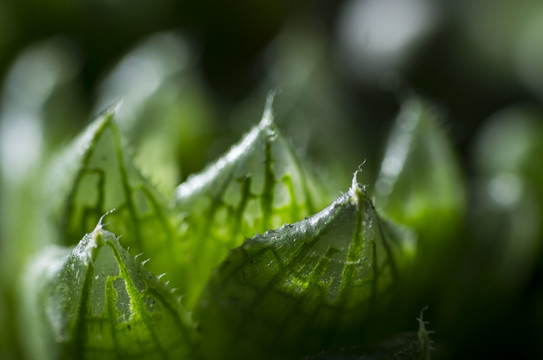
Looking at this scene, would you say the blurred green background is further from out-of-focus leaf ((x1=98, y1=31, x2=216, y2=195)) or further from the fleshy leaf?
the fleshy leaf

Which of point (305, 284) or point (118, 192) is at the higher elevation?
point (118, 192)

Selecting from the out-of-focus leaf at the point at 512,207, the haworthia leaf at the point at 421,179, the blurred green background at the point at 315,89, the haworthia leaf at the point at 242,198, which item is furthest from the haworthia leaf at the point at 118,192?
the out-of-focus leaf at the point at 512,207

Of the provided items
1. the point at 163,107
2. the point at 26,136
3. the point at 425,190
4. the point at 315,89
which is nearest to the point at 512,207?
the point at 425,190

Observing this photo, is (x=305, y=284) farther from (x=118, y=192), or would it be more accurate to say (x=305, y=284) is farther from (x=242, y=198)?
(x=118, y=192)

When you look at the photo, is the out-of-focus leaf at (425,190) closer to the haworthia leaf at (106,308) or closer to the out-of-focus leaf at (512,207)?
the out-of-focus leaf at (512,207)

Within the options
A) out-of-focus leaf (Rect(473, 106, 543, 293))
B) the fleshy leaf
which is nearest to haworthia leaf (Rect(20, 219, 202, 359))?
the fleshy leaf

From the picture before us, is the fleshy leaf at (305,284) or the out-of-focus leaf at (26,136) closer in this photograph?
the fleshy leaf at (305,284)
